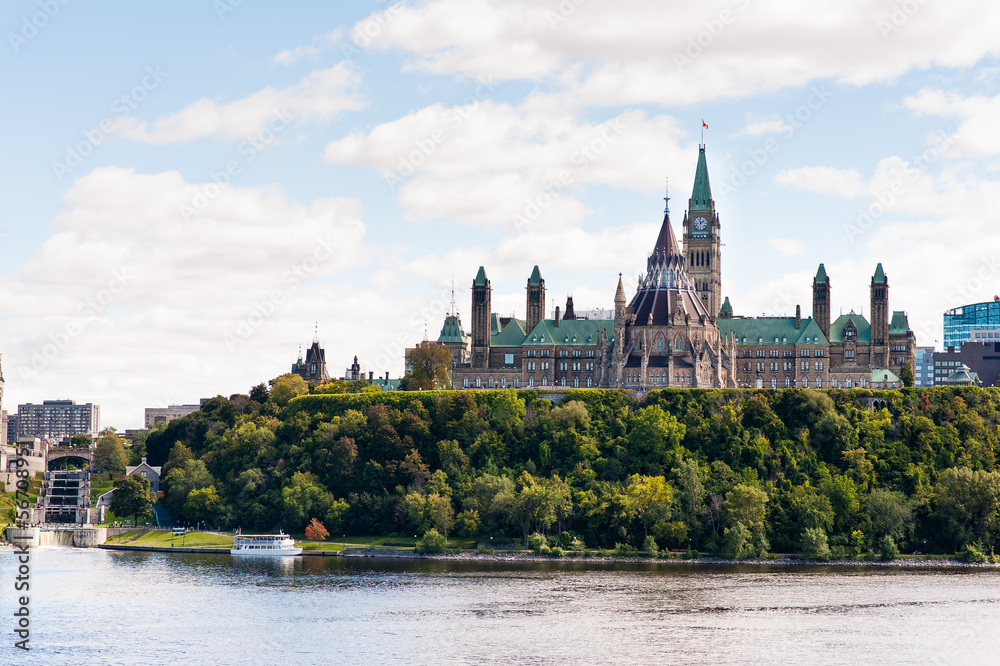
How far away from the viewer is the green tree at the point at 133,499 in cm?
18662

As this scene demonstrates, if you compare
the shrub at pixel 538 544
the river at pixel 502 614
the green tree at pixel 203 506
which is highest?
the green tree at pixel 203 506

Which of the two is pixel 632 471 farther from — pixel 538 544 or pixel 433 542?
pixel 433 542

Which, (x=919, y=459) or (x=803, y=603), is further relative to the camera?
(x=919, y=459)

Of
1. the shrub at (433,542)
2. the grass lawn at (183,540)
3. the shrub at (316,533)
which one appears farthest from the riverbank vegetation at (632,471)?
the grass lawn at (183,540)

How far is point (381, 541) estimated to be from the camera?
164m

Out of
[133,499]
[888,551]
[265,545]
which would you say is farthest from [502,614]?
[133,499]

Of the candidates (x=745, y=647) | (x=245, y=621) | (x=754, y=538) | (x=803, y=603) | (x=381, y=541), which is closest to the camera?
(x=745, y=647)

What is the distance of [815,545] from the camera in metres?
149

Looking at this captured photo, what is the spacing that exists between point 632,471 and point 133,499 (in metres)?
70.2

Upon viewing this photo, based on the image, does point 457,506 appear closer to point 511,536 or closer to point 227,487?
point 511,536

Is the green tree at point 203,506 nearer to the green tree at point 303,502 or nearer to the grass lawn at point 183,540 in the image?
the grass lawn at point 183,540

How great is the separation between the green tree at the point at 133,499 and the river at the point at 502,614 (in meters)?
42.0

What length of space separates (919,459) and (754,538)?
1170 inches

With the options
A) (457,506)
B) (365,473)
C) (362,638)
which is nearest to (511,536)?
(457,506)
